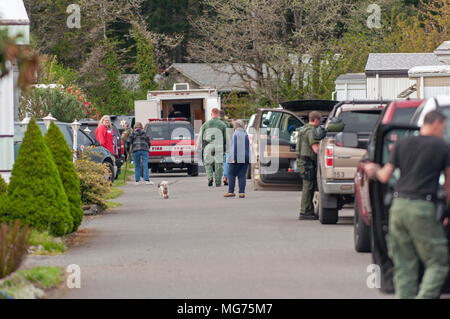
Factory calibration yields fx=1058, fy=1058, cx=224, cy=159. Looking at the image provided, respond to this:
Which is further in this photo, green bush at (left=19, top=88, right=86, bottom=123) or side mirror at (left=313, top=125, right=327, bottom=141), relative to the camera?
green bush at (left=19, top=88, right=86, bottom=123)

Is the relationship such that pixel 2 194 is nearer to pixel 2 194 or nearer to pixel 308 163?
pixel 2 194

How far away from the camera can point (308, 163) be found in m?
16.6

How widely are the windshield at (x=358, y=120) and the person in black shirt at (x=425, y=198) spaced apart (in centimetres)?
752

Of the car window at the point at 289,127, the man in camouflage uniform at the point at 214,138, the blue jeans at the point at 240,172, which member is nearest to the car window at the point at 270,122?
the car window at the point at 289,127

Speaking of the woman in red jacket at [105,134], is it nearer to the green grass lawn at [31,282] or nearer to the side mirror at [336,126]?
the side mirror at [336,126]

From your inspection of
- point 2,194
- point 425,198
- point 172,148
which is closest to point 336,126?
point 2,194

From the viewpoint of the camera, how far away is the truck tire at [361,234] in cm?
1186

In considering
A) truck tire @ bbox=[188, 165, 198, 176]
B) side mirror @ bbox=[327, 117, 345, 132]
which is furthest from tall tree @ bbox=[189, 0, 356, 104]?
side mirror @ bbox=[327, 117, 345, 132]

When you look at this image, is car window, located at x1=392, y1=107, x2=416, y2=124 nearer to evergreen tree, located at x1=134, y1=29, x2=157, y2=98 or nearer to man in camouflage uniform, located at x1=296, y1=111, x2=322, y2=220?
man in camouflage uniform, located at x1=296, y1=111, x2=322, y2=220

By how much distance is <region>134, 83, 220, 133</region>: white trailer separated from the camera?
38.7 m

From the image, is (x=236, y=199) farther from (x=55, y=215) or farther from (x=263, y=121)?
(x=55, y=215)

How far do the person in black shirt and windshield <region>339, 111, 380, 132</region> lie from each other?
7.52m

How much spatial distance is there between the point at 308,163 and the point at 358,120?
1.28 m
